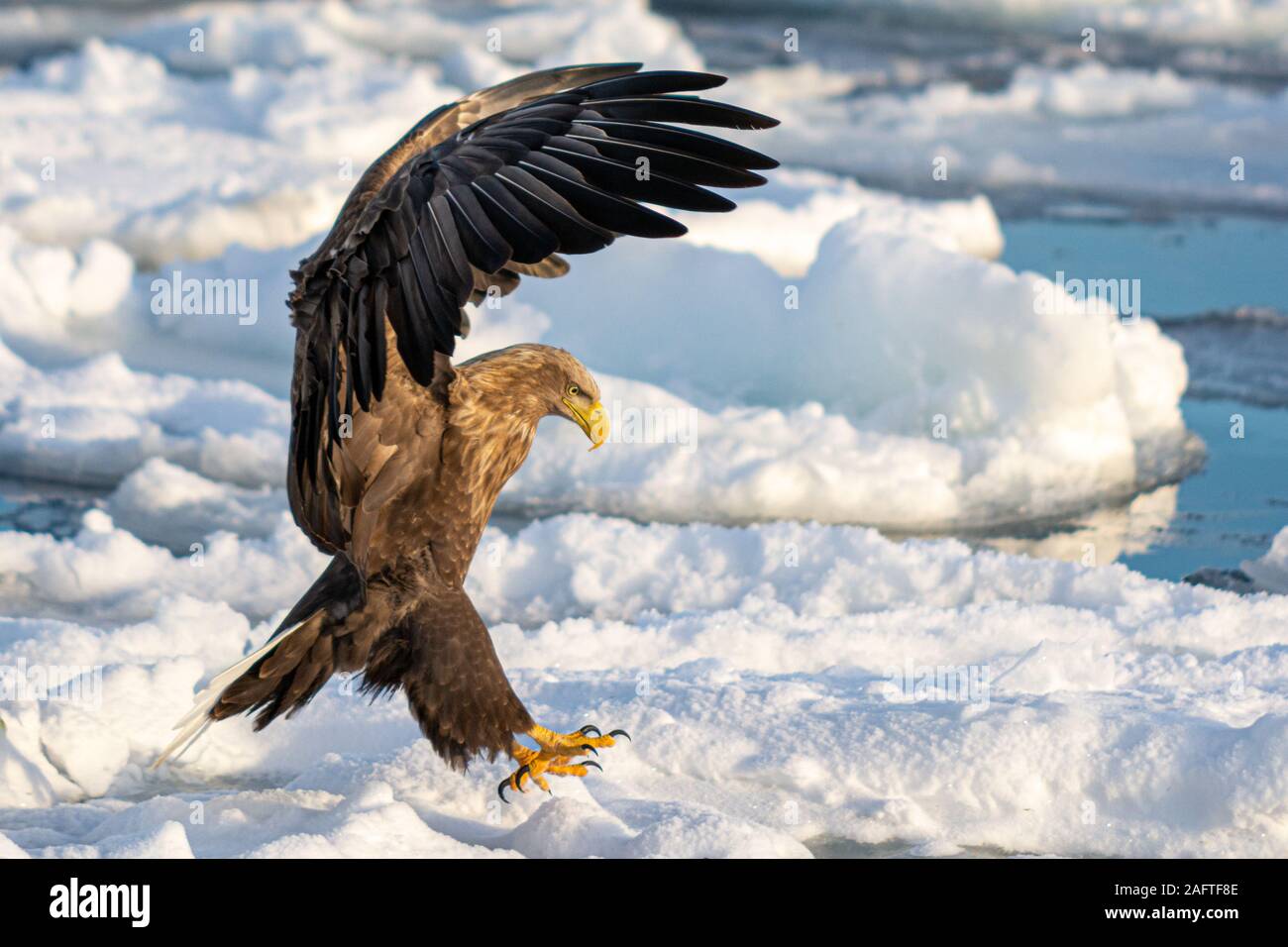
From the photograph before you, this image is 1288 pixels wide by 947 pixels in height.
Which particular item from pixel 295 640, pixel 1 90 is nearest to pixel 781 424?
pixel 295 640

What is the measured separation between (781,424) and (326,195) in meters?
3.63

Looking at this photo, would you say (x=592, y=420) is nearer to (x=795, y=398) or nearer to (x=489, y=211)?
(x=489, y=211)

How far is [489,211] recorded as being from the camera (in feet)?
8.55

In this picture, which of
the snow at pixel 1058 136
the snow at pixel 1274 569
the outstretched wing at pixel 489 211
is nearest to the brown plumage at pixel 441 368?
the outstretched wing at pixel 489 211

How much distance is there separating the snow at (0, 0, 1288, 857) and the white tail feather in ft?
0.42

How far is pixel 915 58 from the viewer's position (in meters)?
12.8

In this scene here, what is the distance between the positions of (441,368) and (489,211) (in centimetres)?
66

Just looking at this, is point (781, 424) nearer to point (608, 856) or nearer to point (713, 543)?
point (713, 543)

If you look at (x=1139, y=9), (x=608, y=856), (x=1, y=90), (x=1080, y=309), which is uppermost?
(x=1139, y=9)

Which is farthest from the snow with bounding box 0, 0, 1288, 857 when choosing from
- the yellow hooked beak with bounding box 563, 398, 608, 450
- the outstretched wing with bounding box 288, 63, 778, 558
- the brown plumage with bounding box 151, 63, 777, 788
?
the outstretched wing with bounding box 288, 63, 778, 558

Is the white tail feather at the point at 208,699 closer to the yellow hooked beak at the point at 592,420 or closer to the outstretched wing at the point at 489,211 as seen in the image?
the outstretched wing at the point at 489,211

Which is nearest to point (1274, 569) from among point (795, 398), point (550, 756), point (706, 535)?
point (706, 535)

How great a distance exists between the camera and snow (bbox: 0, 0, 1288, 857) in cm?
321

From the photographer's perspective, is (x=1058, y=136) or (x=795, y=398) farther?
(x=1058, y=136)
